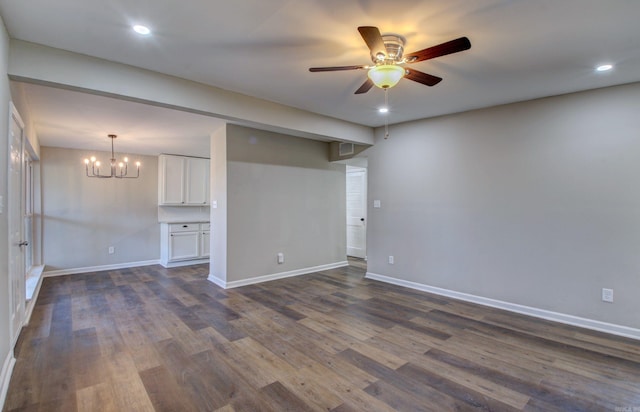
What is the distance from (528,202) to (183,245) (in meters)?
5.91

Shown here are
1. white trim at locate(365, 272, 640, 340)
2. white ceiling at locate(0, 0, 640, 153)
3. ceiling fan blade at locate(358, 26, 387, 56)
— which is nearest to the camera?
ceiling fan blade at locate(358, 26, 387, 56)

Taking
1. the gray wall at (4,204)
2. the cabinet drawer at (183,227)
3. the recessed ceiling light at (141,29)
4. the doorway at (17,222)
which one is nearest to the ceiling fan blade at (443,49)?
the recessed ceiling light at (141,29)

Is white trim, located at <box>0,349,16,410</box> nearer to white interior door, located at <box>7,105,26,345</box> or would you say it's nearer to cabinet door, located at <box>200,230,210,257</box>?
white interior door, located at <box>7,105,26,345</box>

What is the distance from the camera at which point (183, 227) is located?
6395 millimetres

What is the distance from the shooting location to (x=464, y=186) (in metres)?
4.20

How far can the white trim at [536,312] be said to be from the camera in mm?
3107

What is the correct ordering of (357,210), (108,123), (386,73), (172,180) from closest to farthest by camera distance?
(386,73) → (108,123) → (172,180) → (357,210)

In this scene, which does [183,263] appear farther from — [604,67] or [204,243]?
[604,67]

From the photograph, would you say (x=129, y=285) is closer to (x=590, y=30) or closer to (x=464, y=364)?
(x=464, y=364)

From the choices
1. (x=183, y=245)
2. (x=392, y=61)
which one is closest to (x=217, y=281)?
(x=183, y=245)

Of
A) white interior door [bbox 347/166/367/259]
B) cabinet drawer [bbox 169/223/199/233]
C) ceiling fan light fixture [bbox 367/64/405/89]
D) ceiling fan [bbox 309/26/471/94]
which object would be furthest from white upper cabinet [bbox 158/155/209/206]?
ceiling fan light fixture [bbox 367/64/405/89]

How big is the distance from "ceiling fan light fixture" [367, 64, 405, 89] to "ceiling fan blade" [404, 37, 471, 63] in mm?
145

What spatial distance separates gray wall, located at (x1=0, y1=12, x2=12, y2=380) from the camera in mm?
2156

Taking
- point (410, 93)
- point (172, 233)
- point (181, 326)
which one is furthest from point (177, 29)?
point (172, 233)
